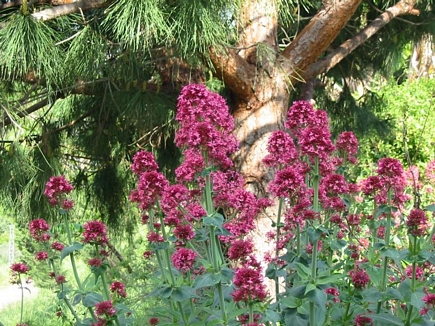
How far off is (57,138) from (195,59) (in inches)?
42.3

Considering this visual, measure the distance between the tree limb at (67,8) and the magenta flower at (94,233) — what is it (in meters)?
1.08

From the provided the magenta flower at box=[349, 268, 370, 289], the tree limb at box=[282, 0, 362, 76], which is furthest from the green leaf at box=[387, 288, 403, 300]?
the tree limb at box=[282, 0, 362, 76]

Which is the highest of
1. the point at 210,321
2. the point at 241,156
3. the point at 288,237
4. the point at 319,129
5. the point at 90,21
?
the point at 90,21

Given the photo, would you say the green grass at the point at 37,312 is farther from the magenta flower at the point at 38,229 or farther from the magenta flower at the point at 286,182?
the magenta flower at the point at 286,182

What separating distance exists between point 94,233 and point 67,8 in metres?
1.26

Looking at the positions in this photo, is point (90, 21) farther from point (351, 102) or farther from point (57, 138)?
point (351, 102)

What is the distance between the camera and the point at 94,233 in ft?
5.31

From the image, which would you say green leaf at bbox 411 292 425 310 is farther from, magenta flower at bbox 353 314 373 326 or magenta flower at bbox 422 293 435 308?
magenta flower at bbox 353 314 373 326

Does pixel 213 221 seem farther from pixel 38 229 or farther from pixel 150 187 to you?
pixel 38 229

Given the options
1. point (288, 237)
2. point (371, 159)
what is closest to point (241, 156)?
point (288, 237)

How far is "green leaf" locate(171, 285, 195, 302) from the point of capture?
1.53 m

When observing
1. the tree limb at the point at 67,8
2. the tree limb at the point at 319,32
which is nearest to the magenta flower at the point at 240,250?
the tree limb at the point at 67,8

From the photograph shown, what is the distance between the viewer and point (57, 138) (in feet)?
11.2

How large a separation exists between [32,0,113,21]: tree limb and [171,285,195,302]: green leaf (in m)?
1.27
